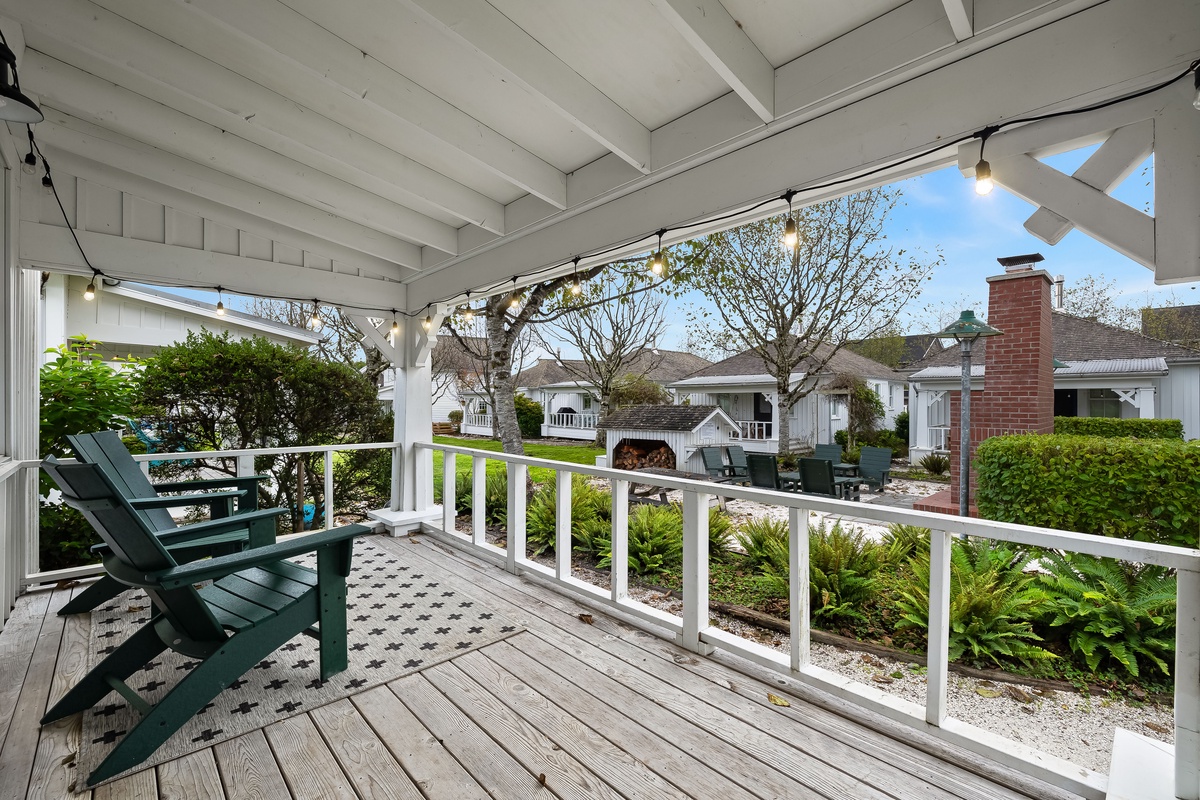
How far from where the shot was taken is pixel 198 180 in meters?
3.49

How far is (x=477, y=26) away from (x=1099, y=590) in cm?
446

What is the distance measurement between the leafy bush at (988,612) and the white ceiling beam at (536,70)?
9.35 feet

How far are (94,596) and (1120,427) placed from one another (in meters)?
13.1

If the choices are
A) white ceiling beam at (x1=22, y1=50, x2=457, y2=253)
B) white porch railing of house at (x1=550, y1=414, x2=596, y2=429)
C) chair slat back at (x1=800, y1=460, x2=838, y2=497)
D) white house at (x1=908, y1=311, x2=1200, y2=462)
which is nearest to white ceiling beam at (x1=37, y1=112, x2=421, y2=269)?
white ceiling beam at (x1=22, y1=50, x2=457, y2=253)

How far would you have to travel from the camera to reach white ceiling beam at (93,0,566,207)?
215 cm

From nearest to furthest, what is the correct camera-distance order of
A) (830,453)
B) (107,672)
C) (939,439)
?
(107,672) < (830,453) < (939,439)

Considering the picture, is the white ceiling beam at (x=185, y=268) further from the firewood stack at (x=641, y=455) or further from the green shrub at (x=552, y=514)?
the firewood stack at (x=641, y=455)

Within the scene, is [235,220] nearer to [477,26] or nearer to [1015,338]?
[477,26]

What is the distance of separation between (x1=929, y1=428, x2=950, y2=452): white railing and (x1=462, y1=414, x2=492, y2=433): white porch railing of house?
→ 14961 mm

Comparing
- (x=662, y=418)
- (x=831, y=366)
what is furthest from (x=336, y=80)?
(x=831, y=366)

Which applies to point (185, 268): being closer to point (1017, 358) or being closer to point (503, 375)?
point (503, 375)

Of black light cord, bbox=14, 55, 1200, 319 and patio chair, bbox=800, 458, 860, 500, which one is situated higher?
black light cord, bbox=14, 55, 1200, 319

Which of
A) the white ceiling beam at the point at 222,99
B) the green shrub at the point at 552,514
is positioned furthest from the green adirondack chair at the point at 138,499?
the green shrub at the point at 552,514

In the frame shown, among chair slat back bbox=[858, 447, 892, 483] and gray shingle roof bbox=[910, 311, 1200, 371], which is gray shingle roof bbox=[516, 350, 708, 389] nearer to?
chair slat back bbox=[858, 447, 892, 483]
